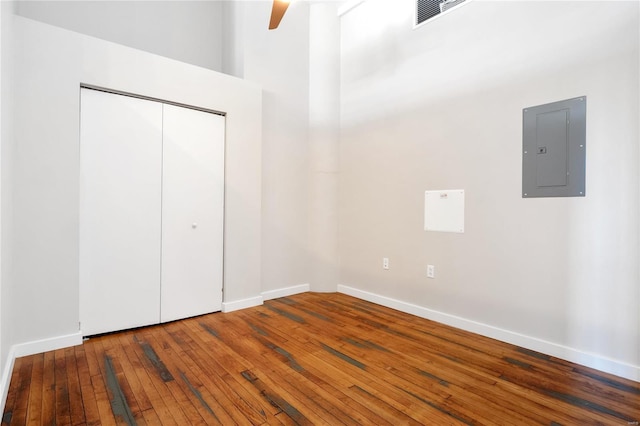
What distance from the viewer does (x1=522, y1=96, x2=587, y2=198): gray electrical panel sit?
7.05 ft

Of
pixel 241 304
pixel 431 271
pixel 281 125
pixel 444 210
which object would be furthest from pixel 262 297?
pixel 444 210

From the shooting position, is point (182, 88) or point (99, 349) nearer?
point (99, 349)

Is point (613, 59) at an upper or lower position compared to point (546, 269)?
upper

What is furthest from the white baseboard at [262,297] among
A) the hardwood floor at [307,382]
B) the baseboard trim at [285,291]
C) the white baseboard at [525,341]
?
the white baseboard at [525,341]

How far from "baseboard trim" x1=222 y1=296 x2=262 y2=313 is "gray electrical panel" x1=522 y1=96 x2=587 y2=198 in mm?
2637

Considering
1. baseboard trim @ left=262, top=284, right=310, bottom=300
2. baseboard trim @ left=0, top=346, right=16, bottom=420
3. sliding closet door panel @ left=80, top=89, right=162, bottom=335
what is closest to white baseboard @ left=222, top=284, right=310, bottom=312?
baseboard trim @ left=262, top=284, right=310, bottom=300

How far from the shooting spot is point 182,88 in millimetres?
2863

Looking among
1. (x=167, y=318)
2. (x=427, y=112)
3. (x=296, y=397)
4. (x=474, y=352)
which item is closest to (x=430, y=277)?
(x=474, y=352)

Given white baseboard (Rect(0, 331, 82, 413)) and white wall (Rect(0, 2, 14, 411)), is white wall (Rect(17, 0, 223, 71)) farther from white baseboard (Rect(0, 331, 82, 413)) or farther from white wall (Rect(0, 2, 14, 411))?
white baseboard (Rect(0, 331, 82, 413))

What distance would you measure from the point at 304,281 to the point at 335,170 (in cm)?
143

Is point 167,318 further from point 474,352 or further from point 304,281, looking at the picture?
point 474,352

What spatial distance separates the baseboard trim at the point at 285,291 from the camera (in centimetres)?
360

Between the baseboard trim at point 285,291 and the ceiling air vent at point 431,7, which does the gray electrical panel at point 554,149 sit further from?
the baseboard trim at point 285,291

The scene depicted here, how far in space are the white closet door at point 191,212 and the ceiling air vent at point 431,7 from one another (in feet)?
7.16
